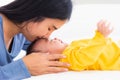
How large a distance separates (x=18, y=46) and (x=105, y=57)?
459 millimetres

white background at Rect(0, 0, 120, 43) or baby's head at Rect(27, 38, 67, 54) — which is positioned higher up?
white background at Rect(0, 0, 120, 43)

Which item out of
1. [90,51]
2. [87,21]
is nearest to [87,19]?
[87,21]

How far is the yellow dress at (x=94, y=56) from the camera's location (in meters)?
1.07

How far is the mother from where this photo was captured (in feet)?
3.47

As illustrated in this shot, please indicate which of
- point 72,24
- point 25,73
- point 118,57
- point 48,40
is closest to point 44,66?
point 25,73

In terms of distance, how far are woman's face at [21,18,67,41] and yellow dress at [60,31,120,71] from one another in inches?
4.3

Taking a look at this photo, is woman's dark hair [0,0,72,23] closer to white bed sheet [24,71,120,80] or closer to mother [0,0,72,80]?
mother [0,0,72,80]

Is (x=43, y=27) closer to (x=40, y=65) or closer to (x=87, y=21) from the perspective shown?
(x=40, y=65)

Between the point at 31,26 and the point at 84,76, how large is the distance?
1.05 feet

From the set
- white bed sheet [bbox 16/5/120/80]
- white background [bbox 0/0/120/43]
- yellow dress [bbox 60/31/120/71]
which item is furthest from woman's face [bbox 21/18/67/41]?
white background [bbox 0/0/120/43]

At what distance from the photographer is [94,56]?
1.06 metres

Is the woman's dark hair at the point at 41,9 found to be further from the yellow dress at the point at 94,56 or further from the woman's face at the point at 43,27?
the yellow dress at the point at 94,56

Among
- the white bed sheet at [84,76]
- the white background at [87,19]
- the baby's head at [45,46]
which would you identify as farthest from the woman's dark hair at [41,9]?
the white background at [87,19]

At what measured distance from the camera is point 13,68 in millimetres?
1055
